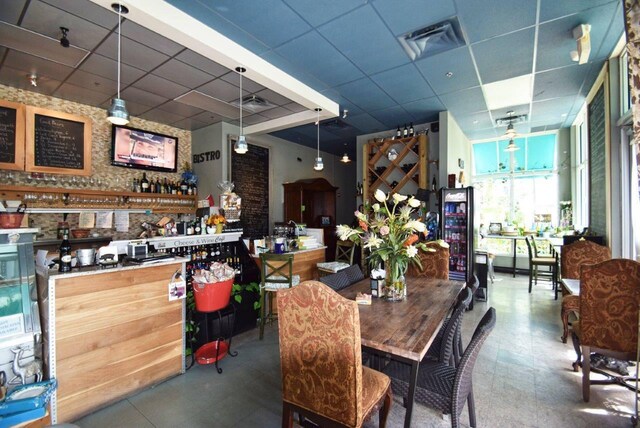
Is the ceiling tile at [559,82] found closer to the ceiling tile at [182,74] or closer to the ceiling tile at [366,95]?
the ceiling tile at [366,95]

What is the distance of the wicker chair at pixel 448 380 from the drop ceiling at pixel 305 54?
8.66 feet

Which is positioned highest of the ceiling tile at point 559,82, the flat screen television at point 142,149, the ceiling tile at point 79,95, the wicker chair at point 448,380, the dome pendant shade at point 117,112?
the ceiling tile at point 559,82

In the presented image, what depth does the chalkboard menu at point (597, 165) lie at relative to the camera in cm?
388

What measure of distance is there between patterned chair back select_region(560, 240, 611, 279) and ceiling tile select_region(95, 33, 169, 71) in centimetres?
557

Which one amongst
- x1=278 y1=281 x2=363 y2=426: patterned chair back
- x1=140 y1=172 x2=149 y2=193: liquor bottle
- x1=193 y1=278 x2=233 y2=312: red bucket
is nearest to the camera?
x1=278 y1=281 x2=363 y2=426: patterned chair back

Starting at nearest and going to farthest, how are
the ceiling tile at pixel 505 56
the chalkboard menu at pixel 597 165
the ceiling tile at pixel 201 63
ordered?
the ceiling tile at pixel 505 56 < the ceiling tile at pixel 201 63 < the chalkboard menu at pixel 597 165

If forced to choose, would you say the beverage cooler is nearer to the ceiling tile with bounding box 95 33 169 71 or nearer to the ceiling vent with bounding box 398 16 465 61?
the ceiling vent with bounding box 398 16 465 61

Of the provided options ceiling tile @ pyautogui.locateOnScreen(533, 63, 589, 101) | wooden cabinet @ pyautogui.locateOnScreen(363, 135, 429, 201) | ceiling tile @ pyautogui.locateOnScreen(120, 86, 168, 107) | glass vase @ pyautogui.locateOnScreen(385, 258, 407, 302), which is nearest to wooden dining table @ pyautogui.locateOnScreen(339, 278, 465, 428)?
glass vase @ pyautogui.locateOnScreen(385, 258, 407, 302)

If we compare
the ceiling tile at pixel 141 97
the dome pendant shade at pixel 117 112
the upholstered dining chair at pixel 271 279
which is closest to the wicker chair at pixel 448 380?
the upholstered dining chair at pixel 271 279

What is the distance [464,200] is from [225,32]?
4185 millimetres

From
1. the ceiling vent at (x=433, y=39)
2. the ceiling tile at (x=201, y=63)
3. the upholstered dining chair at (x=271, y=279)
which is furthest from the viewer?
the upholstered dining chair at (x=271, y=279)

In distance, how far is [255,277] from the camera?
3.80 meters

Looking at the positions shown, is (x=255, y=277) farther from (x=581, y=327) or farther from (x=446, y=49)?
(x=446, y=49)

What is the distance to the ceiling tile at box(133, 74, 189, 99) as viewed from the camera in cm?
362
